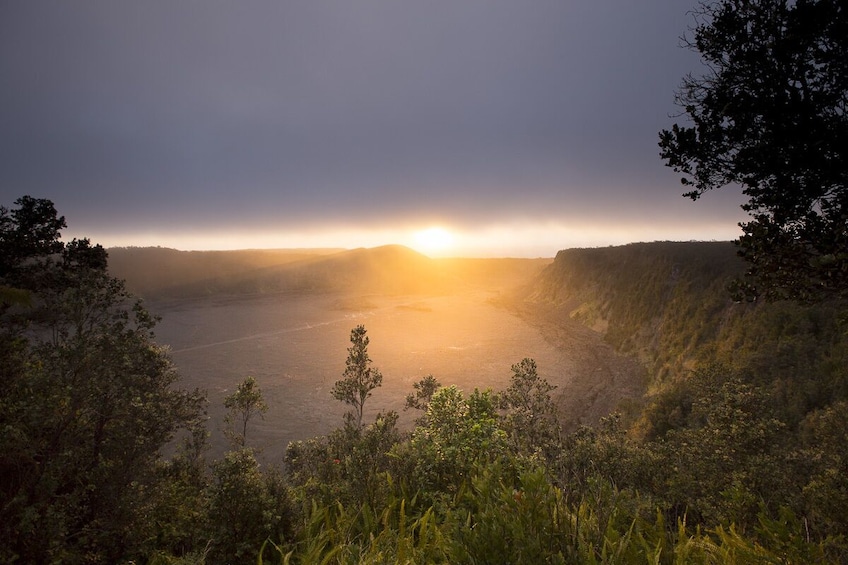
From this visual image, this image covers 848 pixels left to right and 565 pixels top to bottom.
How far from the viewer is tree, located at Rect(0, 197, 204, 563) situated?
685 cm

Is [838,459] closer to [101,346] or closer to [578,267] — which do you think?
[101,346]

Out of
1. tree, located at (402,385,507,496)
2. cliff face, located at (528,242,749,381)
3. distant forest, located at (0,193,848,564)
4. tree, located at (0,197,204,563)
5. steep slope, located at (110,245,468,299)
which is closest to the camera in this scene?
distant forest, located at (0,193,848,564)

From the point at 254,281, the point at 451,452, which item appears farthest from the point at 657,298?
the point at 254,281

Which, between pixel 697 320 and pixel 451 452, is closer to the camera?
pixel 451 452

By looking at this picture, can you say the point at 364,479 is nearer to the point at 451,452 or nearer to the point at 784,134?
the point at 451,452

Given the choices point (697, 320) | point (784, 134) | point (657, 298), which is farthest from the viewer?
point (657, 298)

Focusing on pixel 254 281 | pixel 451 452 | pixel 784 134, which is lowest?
pixel 254 281

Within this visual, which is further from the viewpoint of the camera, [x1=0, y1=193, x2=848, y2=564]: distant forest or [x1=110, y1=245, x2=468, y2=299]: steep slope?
[x1=110, y1=245, x2=468, y2=299]: steep slope

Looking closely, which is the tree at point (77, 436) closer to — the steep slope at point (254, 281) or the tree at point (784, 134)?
the tree at point (784, 134)

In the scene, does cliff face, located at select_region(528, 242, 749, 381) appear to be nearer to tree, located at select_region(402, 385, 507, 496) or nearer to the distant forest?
the distant forest

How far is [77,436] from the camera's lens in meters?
8.56

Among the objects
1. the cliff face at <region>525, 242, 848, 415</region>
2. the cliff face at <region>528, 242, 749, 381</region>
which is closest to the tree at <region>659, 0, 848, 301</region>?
the cliff face at <region>525, 242, 848, 415</region>

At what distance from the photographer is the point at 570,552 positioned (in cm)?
395

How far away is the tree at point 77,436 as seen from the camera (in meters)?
6.85
